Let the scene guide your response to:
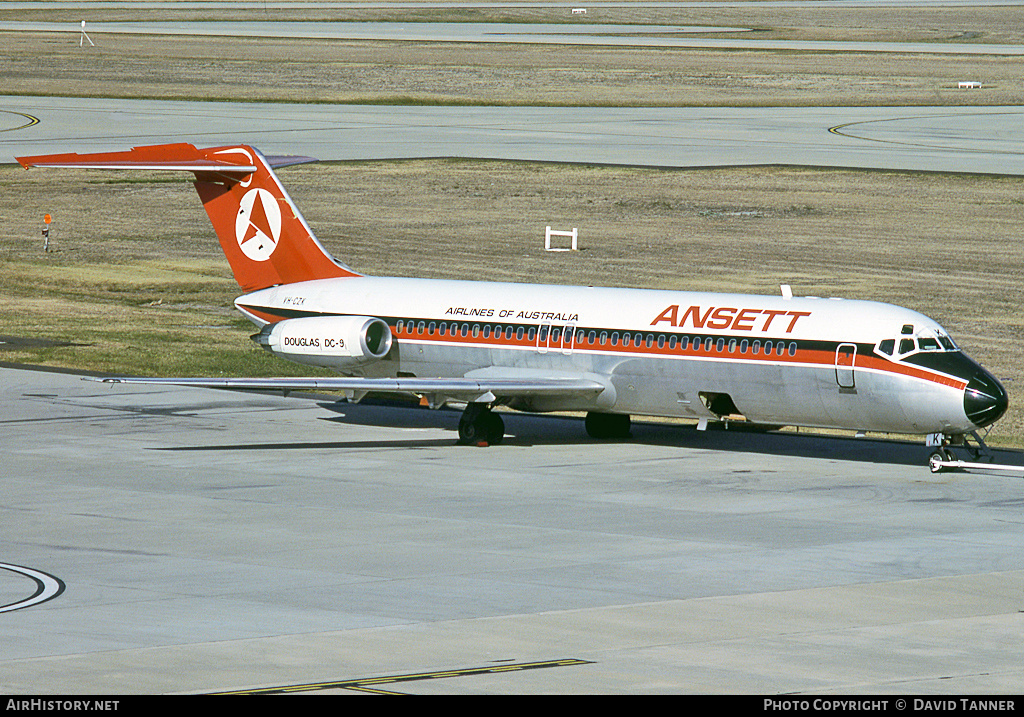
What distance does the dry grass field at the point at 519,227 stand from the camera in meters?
52.4

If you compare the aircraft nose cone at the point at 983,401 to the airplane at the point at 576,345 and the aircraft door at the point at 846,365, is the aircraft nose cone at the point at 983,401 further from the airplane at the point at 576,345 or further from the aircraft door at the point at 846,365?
the aircraft door at the point at 846,365

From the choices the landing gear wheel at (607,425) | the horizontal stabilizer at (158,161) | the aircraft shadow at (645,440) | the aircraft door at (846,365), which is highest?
the horizontal stabilizer at (158,161)

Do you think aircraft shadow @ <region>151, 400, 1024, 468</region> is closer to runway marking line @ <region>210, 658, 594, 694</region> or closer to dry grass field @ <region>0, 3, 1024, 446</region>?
dry grass field @ <region>0, 3, 1024, 446</region>

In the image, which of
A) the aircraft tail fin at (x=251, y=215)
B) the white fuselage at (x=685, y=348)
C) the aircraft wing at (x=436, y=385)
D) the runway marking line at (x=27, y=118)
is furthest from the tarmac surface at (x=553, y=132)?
the aircraft wing at (x=436, y=385)

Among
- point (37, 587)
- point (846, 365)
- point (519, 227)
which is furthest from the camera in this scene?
point (519, 227)

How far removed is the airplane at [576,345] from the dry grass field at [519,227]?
17.8 ft

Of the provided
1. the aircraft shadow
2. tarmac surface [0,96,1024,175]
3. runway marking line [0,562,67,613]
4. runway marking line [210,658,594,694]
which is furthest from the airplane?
tarmac surface [0,96,1024,175]

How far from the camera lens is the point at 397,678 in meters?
18.8

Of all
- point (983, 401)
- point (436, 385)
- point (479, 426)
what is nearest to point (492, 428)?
point (479, 426)

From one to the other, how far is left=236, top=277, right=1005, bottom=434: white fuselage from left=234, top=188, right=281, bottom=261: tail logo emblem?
1.67 m

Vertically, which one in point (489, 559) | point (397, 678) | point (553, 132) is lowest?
point (397, 678)

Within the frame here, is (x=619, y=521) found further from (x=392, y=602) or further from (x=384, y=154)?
(x=384, y=154)

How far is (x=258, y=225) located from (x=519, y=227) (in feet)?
94.8

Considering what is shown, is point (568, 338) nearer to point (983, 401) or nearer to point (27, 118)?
point (983, 401)
